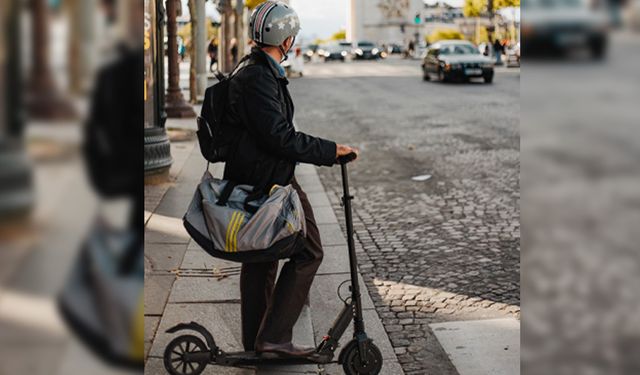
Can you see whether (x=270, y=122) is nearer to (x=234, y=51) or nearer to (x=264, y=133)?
(x=264, y=133)

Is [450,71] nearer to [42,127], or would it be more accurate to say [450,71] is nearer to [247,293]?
[247,293]

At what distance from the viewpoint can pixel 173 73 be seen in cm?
1678

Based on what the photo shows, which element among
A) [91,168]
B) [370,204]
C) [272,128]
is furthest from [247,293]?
[370,204]

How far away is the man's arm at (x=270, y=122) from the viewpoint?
3746 millimetres

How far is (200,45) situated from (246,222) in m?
18.9

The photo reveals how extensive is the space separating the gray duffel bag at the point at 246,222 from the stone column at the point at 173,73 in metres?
12.6

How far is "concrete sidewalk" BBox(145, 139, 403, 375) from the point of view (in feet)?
15.3

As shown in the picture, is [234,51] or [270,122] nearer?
[270,122]

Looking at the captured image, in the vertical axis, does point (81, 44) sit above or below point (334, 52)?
below

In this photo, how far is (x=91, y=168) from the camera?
2.95 feet

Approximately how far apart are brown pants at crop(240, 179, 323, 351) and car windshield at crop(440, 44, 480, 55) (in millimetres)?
29251

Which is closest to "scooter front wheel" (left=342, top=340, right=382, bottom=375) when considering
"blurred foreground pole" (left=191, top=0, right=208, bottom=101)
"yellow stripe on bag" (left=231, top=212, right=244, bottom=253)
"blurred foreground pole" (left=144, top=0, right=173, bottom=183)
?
"yellow stripe on bag" (left=231, top=212, right=244, bottom=253)

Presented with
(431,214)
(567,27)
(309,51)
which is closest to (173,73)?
(431,214)

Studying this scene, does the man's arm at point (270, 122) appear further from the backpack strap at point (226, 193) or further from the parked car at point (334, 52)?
the parked car at point (334, 52)
